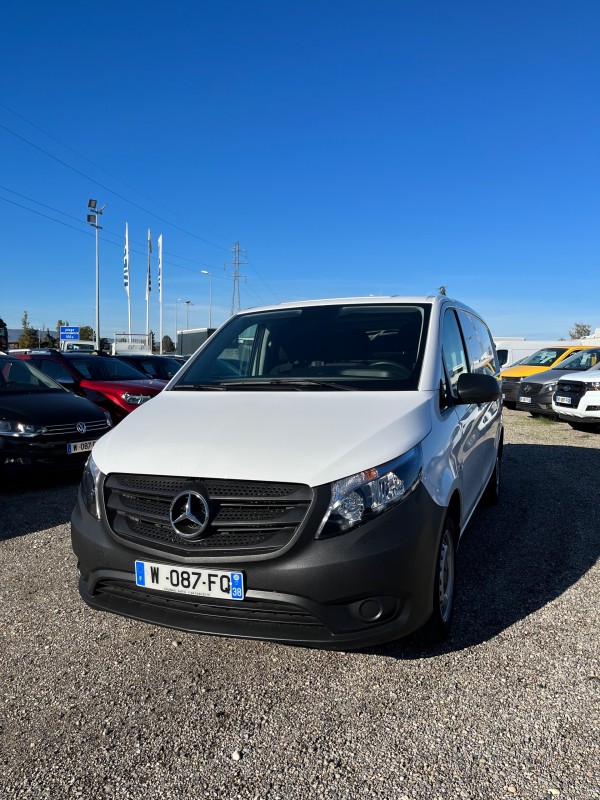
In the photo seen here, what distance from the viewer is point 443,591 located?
121 inches

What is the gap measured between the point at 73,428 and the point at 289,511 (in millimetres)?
5084

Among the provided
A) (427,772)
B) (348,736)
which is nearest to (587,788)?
(427,772)

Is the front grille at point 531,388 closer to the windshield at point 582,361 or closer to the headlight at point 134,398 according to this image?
the windshield at point 582,361

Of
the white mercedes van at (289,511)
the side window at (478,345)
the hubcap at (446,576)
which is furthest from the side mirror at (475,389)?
the side window at (478,345)

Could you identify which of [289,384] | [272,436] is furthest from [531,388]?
[272,436]

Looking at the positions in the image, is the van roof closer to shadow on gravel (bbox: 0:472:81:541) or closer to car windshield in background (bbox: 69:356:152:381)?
shadow on gravel (bbox: 0:472:81:541)

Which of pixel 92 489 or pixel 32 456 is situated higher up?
pixel 92 489

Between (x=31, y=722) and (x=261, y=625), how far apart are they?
104 cm

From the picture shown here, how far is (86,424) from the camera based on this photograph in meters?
7.11

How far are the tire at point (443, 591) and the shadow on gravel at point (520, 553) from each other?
0.10m

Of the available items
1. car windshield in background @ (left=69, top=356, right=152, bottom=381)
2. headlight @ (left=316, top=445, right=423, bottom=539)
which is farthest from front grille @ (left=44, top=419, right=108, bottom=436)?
headlight @ (left=316, top=445, right=423, bottom=539)

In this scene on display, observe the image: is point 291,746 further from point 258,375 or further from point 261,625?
point 258,375

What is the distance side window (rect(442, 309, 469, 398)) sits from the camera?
3.74 meters

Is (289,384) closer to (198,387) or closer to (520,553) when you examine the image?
(198,387)
